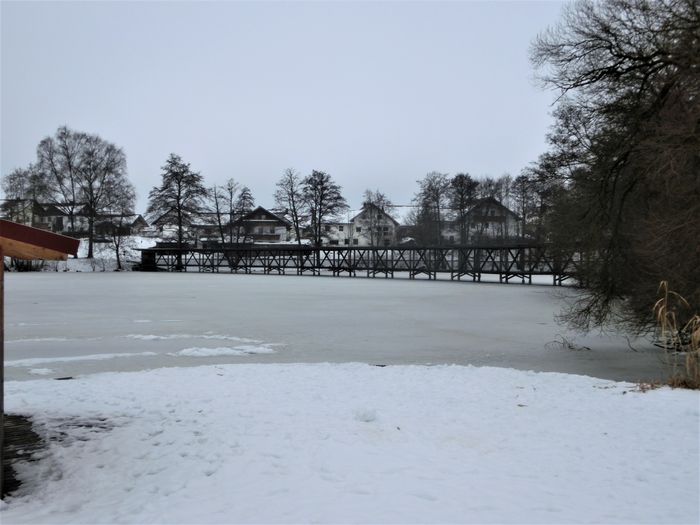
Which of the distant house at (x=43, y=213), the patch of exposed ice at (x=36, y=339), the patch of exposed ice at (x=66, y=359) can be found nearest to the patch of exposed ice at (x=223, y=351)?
the patch of exposed ice at (x=66, y=359)

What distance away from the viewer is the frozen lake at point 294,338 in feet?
28.1

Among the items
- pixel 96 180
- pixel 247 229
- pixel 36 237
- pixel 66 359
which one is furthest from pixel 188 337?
pixel 247 229

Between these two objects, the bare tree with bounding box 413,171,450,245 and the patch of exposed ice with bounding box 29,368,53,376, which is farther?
the bare tree with bounding box 413,171,450,245

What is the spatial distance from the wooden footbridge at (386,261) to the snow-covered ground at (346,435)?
1680cm

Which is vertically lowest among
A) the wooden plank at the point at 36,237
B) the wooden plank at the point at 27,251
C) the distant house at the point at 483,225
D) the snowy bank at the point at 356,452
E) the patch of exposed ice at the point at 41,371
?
the snowy bank at the point at 356,452

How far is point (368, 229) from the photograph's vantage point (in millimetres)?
79375

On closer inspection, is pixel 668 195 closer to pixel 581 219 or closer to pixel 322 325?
pixel 581 219

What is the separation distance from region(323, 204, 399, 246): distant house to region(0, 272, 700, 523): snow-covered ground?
56362mm

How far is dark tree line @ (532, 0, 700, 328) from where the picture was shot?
840 cm

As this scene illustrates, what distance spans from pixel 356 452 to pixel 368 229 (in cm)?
7543

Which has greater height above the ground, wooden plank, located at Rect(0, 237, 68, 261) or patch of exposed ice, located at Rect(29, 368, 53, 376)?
wooden plank, located at Rect(0, 237, 68, 261)

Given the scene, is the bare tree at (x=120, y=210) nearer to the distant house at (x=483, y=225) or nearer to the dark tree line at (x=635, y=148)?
the distant house at (x=483, y=225)

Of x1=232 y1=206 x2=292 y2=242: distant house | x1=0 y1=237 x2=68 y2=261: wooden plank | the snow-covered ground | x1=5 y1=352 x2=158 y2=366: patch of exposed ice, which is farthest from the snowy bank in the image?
x1=232 y1=206 x2=292 y2=242: distant house

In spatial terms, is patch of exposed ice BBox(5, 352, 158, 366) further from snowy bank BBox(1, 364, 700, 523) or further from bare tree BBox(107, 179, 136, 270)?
bare tree BBox(107, 179, 136, 270)
